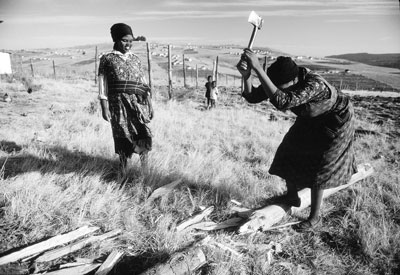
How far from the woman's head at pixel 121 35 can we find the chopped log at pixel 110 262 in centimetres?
224

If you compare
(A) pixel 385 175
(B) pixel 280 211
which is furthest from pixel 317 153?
(A) pixel 385 175

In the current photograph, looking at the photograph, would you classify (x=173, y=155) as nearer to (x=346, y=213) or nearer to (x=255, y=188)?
(x=255, y=188)

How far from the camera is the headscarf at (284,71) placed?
215 cm

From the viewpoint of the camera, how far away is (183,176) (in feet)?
11.6

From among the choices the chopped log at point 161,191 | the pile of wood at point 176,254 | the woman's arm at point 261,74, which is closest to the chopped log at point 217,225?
the pile of wood at point 176,254

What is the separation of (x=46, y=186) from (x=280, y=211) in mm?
2427

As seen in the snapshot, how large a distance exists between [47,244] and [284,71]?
92.5 inches

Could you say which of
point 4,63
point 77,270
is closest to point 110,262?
point 77,270

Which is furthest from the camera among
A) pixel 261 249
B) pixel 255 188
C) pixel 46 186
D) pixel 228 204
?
pixel 255 188

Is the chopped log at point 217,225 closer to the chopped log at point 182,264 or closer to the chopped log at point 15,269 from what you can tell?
the chopped log at point 182,264

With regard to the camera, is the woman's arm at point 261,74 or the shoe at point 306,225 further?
the shoe at point 306,225

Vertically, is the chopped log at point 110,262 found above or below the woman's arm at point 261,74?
below

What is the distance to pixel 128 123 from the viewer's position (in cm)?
327

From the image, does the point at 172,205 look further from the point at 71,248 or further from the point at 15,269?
the point at 15,269
